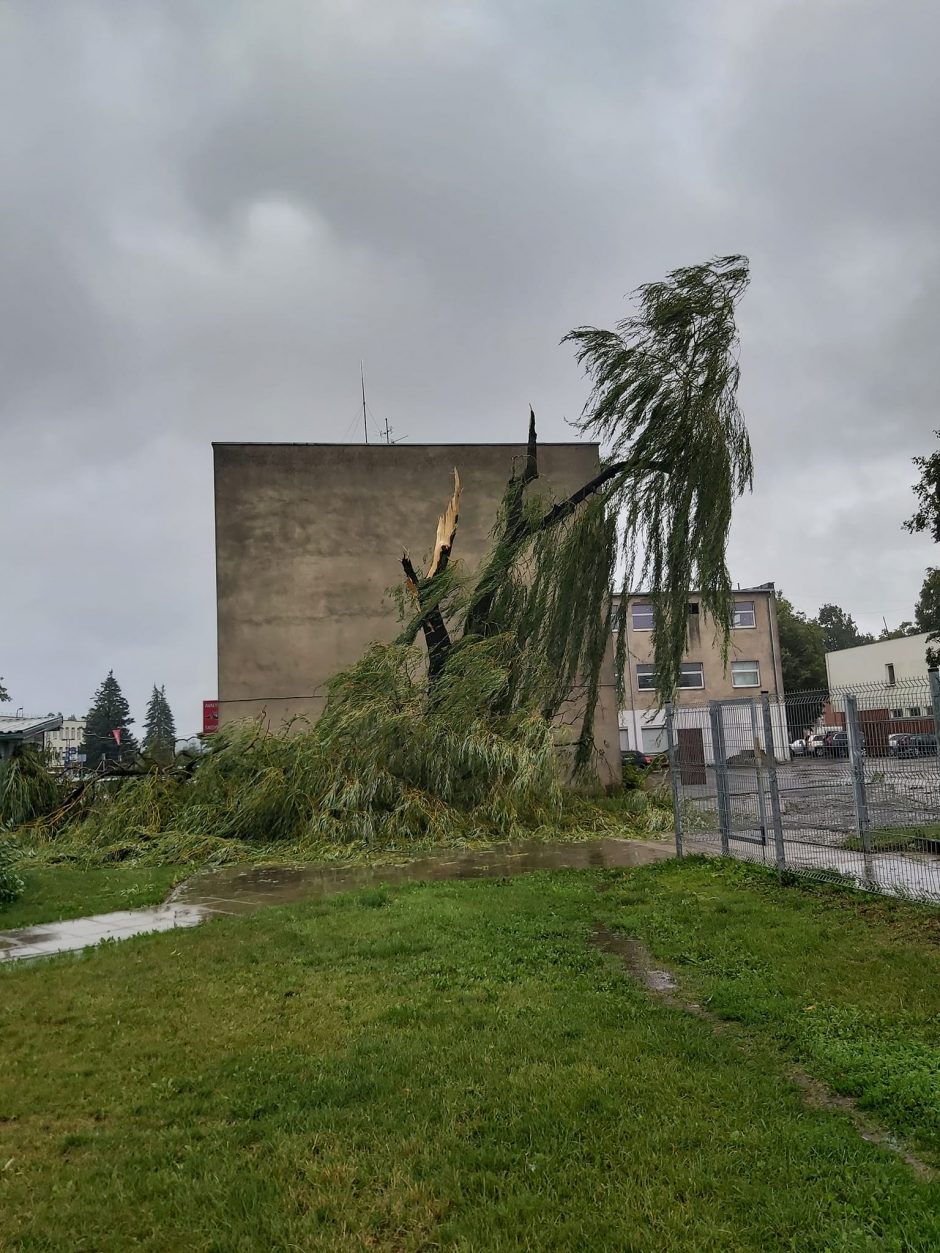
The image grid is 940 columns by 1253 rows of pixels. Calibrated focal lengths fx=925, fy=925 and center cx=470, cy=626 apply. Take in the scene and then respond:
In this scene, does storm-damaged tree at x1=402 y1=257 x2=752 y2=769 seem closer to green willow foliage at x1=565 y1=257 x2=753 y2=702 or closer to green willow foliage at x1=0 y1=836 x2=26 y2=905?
green willow foliage at x1=565 y1=257 x2=753 y2=702

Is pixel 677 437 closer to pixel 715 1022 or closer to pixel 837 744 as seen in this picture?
pixel 837 744

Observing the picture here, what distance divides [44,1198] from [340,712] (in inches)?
487

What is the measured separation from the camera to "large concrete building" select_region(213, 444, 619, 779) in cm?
2345

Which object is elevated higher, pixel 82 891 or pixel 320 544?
pixel 320 544

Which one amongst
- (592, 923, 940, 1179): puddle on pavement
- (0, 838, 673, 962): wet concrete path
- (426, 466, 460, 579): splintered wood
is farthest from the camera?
(426, 466, 460, 579): splintered wood

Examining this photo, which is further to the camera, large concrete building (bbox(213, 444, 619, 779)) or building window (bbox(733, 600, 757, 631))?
building window (bbox(733, 600, 757, 631))

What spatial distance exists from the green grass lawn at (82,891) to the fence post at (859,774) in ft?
23.3

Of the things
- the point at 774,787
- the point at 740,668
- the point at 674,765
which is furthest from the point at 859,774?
the point at 740,668

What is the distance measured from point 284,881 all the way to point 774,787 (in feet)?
19.2

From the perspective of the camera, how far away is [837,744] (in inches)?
329

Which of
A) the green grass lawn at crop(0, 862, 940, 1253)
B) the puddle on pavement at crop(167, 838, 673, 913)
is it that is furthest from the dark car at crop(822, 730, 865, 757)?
the puddle on pavement at crop(167, 838, 673, 913)

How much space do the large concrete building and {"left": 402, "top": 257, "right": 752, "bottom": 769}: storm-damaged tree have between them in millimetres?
6984

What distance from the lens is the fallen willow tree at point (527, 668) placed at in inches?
570

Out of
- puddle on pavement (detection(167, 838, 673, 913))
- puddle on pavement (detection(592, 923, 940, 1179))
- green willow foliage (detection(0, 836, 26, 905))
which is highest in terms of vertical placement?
green willow foliage (detection(0, 836, 26, 905))
